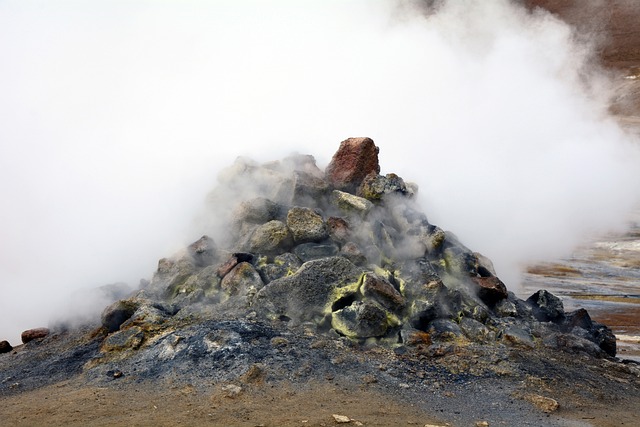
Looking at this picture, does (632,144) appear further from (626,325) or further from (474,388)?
(474,388)

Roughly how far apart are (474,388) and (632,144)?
18.3 meters

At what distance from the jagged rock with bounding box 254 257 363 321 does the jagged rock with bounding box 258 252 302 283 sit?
25 centimetres

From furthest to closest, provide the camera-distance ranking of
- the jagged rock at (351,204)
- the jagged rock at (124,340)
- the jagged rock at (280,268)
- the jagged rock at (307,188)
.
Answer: the jagged rock at (307,188)
the jagged rock at (351,204)
the jagged rock at (280,268)
the jagged rock at (124,340)

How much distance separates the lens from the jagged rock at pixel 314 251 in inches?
267

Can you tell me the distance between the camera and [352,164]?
8.00 metres

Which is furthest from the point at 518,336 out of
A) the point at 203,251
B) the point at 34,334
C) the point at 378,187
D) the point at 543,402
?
the point at 34,334

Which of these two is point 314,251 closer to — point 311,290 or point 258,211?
point 311,290

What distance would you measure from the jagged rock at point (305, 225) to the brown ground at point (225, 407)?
211 cm

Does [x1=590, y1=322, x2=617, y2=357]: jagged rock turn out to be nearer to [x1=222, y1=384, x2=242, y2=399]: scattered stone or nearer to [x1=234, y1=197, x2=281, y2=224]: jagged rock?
[x1=234, y1=197, x2=281, y2=224]: jagged rock

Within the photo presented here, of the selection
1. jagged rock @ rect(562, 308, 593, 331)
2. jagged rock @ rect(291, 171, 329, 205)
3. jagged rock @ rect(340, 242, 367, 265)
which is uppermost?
jagged rock @ rect(291, 171, 329, 205)

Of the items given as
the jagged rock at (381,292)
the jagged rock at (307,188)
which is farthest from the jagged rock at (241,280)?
the jagged rock at (307,188)

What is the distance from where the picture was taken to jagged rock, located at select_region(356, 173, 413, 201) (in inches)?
305

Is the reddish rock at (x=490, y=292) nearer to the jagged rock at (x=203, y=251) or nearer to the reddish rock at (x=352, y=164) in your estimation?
the reddish rock at (x=352, y=164)

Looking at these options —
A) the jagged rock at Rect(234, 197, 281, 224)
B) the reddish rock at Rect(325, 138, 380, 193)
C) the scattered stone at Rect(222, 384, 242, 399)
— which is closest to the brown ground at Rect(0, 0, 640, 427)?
the scattered stone at Rect(222, 384, 242, 399)
